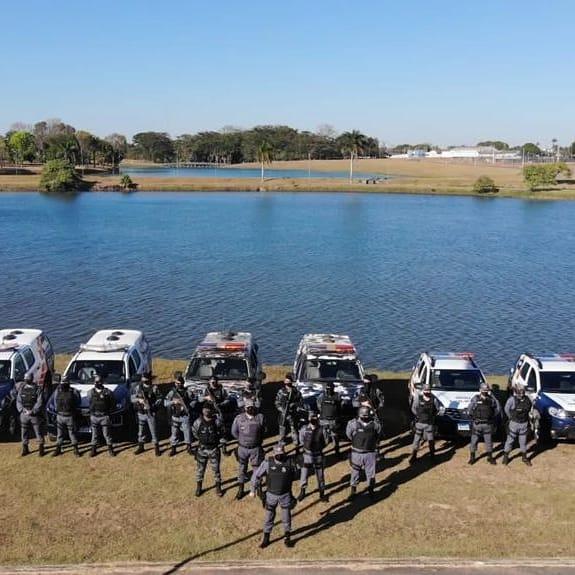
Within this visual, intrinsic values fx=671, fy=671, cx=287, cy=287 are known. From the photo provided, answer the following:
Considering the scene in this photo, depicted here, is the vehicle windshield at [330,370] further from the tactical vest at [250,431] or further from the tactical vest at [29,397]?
the tactical vest at [29,397]

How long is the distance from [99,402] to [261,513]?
4490mm

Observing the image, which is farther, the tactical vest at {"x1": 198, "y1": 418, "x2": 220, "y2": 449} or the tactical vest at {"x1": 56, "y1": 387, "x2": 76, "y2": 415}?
the tactical vest at {"x1": 56, "y1": 387, "x2": 76, "y2": 415}

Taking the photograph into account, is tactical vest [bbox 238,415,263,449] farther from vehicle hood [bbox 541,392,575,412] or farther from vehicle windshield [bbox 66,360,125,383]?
vehicle hood [bbox 541,392,575,412]

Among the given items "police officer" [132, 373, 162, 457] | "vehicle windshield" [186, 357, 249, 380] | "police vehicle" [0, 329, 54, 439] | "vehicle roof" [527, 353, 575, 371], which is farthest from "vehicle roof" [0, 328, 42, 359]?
"vehicle roof" [527, 353, 575, 371]

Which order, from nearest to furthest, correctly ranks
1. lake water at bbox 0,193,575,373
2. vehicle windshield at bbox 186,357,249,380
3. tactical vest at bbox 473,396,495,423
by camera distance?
tactical vest at bbox 473,396,495,423, vehicle windshield at bbox 186,357,249,380, lake water at bbox 0,193,575,373

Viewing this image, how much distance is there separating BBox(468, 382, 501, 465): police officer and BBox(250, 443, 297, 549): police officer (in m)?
5.14

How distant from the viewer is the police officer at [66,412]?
14.2m

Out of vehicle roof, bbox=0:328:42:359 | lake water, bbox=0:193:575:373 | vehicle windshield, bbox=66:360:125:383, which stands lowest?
lake water, bbox=0:193:575:373

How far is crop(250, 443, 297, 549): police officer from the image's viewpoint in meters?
10.5

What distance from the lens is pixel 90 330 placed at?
3309 centimetres

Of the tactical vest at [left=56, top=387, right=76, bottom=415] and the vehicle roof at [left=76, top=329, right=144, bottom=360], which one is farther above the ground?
the vehicle roof at [left=76, top=329, right=144, bottom=360]

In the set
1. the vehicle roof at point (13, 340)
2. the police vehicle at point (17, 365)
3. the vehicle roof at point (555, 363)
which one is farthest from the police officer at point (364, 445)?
the vehicle roof at point (13, 340)

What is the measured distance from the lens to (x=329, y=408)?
14.3 m

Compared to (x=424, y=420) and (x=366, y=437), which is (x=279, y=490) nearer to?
(x=366, y=437)
